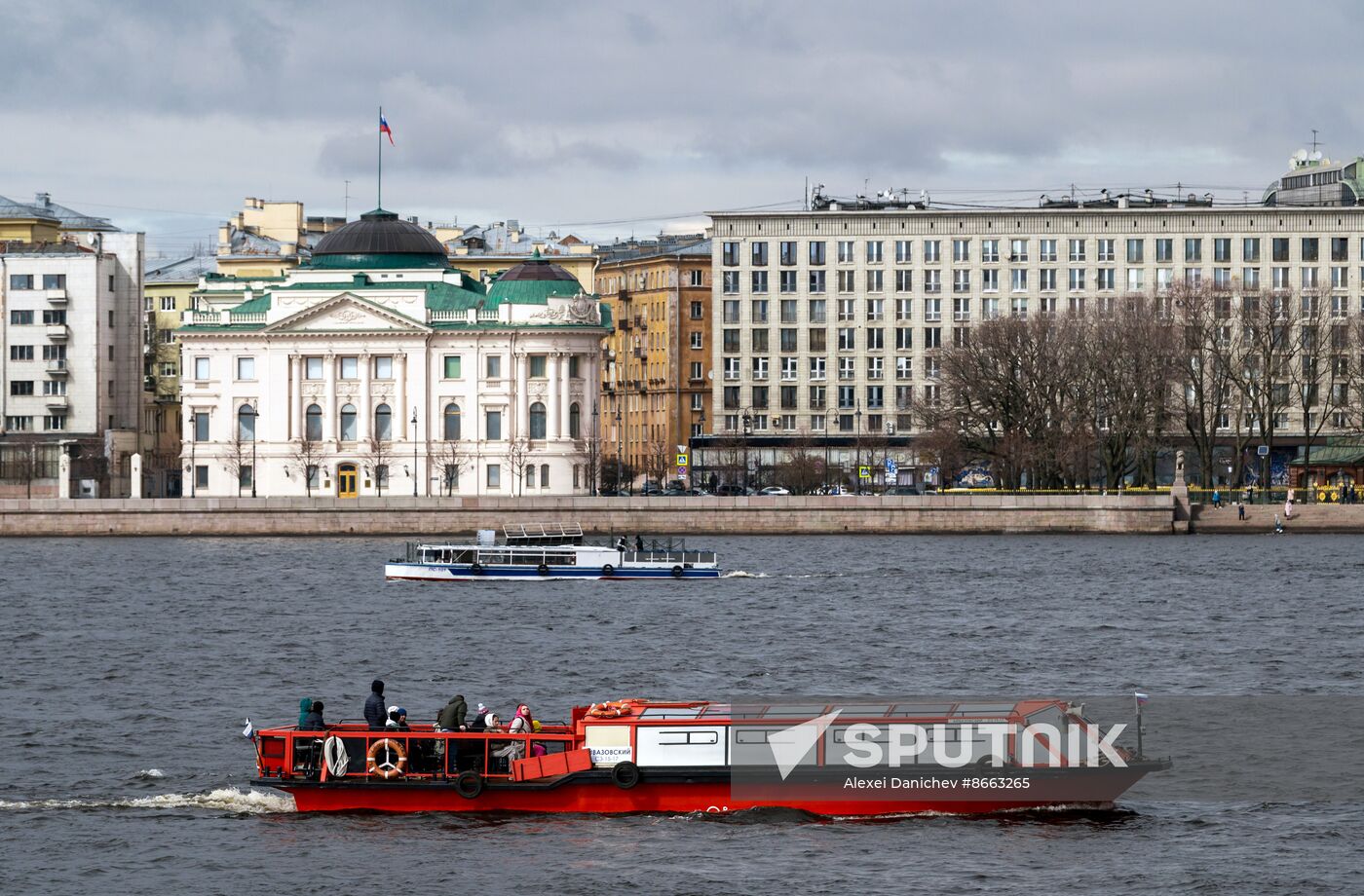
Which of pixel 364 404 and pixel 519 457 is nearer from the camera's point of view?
pixel 519 457

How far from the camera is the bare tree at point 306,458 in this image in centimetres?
14488

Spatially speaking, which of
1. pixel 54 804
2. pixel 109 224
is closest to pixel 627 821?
pixel 54 804

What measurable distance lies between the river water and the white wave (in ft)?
0.23

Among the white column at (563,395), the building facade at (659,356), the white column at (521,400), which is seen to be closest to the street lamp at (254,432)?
the white column at (521,400)

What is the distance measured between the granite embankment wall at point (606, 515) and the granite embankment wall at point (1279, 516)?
260cm

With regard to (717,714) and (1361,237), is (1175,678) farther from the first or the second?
(1361,237)

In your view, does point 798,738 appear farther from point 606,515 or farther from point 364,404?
point 364,404

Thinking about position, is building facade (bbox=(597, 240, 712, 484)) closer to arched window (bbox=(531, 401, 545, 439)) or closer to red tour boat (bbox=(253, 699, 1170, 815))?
arched window (bbox=(531, 401, 545, 439))

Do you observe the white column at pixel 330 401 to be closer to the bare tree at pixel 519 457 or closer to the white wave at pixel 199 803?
the bare tree at pixel 519 457

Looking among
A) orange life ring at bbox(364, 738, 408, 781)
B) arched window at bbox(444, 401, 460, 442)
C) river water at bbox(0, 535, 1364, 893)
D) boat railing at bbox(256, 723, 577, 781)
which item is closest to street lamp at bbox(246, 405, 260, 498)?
arched window at bbox(444, 401, 460, 442)

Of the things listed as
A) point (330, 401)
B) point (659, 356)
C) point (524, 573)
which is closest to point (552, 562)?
point (524, 573)

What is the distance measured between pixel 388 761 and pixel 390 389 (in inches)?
4313

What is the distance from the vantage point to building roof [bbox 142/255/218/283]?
189250mm

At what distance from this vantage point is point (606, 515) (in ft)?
397
